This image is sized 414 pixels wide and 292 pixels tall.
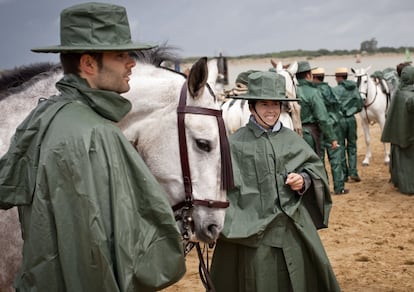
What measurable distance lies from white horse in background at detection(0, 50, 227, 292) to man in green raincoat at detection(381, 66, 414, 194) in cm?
742

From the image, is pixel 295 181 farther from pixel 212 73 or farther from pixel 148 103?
pixel 148 103

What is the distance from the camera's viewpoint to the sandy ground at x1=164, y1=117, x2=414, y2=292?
231 inches

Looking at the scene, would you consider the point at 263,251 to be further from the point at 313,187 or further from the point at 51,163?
the point at 51,163

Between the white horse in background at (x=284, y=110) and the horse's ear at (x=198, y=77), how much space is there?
12.6 feet

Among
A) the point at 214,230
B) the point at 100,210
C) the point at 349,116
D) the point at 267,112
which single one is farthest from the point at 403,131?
the point at 100,210

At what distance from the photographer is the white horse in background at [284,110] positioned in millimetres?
7036

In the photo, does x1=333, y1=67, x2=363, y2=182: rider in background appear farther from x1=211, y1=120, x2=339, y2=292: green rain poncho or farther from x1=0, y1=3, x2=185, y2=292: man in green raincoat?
x1=0, y1=3, x2=185, y2=292: man in green raincoat

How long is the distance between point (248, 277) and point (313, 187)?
2.63 feet

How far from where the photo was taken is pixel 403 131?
9844 mm

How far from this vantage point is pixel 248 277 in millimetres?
3896

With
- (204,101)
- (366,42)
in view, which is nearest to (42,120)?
(204,101)

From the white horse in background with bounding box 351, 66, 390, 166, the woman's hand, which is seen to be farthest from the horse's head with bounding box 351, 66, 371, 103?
the woman's hand

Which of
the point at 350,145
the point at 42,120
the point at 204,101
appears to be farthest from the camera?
the point at 350,145

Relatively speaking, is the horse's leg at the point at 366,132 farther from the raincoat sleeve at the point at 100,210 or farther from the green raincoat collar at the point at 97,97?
the raincoat sleeve at the point at 100,210
